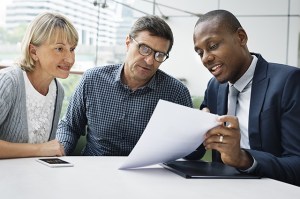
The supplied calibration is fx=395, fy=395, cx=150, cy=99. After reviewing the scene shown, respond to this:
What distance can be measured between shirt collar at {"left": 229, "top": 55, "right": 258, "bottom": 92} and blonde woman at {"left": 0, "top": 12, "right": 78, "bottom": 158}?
0.75 metres

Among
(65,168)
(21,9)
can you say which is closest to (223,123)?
(65,168)

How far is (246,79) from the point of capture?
5.45 feet

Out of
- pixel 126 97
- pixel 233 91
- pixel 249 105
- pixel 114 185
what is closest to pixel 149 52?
pixel 126 97

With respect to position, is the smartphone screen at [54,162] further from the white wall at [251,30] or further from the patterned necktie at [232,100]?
the white wall at [251,30]

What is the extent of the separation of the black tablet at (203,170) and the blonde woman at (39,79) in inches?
24.4

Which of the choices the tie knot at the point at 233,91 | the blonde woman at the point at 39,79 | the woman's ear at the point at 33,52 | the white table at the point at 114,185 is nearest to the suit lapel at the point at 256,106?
the tie knot at the point at 233,91

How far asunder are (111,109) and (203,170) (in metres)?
0.74

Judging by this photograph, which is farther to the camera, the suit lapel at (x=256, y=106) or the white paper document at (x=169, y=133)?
the suit lapel at (x=256, y=106)

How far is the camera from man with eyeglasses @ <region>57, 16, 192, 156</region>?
1867mm

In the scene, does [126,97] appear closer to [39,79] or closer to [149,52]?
[149,52]

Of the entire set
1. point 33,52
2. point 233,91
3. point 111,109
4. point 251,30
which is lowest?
point 111,109

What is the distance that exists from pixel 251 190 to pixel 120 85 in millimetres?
1015

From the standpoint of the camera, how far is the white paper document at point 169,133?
1090mm

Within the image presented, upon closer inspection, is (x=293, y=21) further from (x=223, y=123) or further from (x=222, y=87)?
(x=223, y=123)
